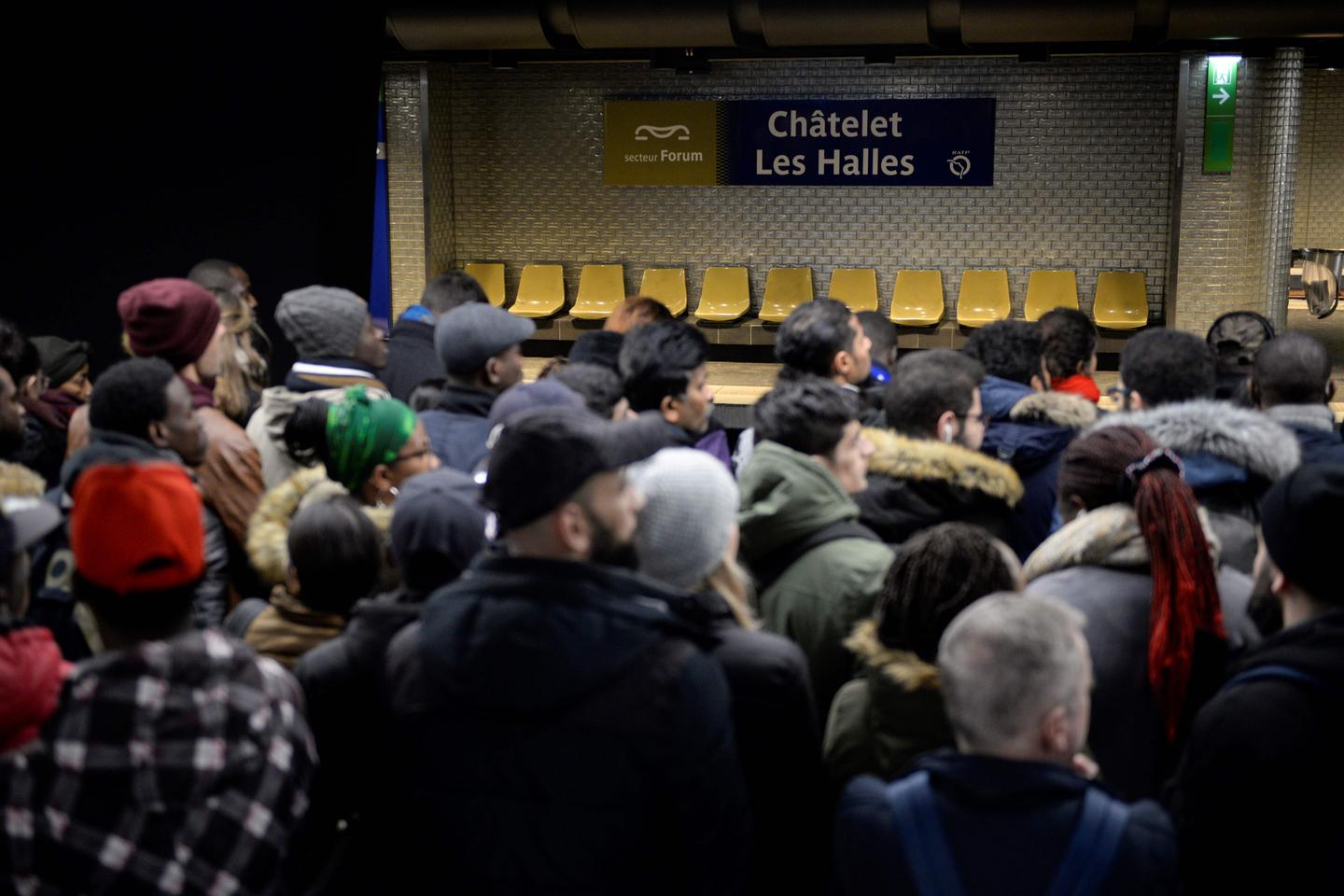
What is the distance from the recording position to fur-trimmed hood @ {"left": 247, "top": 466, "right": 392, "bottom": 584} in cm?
280

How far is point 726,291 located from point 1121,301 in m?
3.80

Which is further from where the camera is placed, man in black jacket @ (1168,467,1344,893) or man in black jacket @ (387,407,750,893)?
man in black jacket @ (1168,467,1344,893)

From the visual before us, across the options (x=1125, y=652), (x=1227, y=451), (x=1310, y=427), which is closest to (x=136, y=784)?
(x=1125, y=652)

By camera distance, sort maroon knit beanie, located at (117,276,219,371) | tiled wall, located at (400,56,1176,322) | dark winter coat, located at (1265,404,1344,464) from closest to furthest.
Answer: dark winter coat, located at (1265,404,1344,464) < maroon knit beanie, located at (117,276,219,371) < tiled wall, located at (400,56,1176,322)

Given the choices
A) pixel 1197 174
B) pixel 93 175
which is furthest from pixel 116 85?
pixel 1197 174

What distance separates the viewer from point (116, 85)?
2.66 metres

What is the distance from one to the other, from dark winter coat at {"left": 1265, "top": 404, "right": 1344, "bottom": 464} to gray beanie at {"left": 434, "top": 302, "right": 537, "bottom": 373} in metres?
2.19

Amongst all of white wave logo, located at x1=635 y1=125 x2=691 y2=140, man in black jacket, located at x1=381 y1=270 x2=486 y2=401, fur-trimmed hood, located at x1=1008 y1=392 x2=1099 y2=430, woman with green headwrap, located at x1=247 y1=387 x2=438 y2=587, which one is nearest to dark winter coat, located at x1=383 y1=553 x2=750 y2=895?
woman with green headwrap, located at x1=247 y1=387 x2=438 y2=587

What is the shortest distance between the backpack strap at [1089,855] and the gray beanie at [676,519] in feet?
2.39

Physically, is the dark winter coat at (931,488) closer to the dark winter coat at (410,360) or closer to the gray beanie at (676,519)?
the gray beanie at (676,519)

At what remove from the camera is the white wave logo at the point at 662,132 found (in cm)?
1323

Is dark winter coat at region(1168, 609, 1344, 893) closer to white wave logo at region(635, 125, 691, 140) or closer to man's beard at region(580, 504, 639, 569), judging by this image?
man's beard at region(580, 504, 639, 569)

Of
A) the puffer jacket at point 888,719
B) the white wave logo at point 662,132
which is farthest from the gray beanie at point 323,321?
the white wave logo at point 662,132

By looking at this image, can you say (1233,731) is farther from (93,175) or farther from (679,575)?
(93,175)
